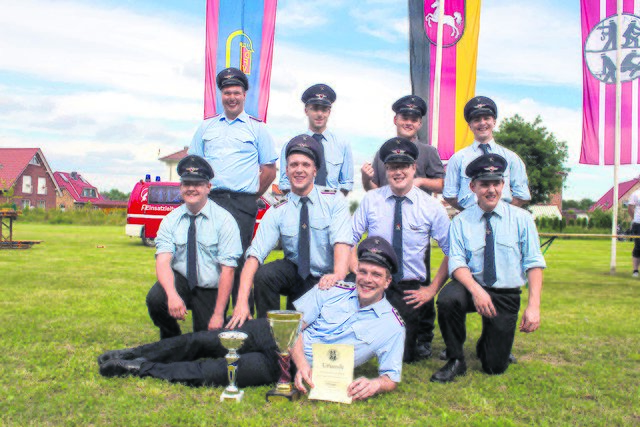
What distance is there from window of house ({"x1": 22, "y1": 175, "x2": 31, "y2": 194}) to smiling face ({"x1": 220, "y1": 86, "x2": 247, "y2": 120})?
46.2m

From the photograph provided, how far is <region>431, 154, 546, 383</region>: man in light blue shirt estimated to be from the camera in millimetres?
3773

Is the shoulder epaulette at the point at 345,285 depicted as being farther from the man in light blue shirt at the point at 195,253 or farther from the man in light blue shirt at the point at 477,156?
the man in light blue shirt at the point at 477,156

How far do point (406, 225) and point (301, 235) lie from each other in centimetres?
76

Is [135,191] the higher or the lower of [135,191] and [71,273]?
the higher

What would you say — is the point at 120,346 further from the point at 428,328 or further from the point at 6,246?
Result: the point at 6,246

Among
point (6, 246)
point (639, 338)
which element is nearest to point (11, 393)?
point (639, 338)

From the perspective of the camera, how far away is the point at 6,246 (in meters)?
14.5

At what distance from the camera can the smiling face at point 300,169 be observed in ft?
12.3

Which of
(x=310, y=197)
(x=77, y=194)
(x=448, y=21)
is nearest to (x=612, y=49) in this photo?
(x=448, y=21)

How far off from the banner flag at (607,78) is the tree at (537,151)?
33808mm

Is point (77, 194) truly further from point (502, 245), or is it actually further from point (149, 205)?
point (502, 245)

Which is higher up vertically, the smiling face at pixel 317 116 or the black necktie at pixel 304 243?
the smiling face at pixel 317 116

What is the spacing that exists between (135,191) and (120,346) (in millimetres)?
13119

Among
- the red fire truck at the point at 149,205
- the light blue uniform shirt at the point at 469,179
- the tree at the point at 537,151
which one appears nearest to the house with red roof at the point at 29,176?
the red fire truck at the point at 149,205
